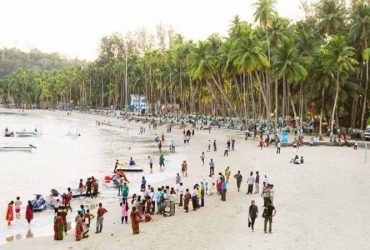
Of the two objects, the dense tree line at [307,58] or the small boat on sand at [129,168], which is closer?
the small boat on sand at [129,168]

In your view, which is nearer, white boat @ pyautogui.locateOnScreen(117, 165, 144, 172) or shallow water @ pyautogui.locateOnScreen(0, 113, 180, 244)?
shallow water @ pyautogui.locateOnScreen(0, 113, 180, 244)

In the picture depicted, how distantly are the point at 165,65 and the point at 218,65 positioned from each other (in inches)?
1309

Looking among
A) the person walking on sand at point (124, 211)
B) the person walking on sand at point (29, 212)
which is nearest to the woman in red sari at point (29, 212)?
the person walking on sand at point (29, 212)

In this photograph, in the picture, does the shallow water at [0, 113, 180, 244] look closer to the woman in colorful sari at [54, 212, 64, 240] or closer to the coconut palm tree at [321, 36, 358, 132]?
the woman in colorful sari at [54, 212, 64, 240]

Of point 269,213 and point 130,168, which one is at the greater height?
point 269,213

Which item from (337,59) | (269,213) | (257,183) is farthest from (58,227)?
(337,59)

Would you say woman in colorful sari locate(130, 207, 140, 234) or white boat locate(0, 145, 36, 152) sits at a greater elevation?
woman in colorful sari locate(130, 207, 140, 234)

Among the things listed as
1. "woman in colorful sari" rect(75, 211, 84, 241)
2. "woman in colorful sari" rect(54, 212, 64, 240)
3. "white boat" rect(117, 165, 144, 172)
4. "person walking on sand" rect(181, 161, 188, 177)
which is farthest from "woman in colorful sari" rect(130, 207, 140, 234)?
"white boat" rect(117, 165, 144, 172)

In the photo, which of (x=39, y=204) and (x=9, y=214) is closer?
(x=9, y=214)

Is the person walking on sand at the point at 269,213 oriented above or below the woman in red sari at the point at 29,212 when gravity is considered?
above

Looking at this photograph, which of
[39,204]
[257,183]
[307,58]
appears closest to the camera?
[39,204]

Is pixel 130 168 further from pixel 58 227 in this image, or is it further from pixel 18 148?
pixel 18 148

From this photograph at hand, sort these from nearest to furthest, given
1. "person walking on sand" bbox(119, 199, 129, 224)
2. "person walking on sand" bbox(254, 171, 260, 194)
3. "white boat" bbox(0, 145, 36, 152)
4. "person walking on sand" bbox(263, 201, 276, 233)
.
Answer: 1. "person walking on sand" bbox(263, 201, 276, 233)
2. "person walking on sand" bbox(119, 199, 129, 224)
3. "person walking on sand" bbox(254, 171, 260, 194)
4. "white boat" bbox(0, 145, 36, 152)

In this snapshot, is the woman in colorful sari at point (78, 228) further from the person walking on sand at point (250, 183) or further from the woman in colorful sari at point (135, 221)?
the person walking on sand at point (250, 183)
